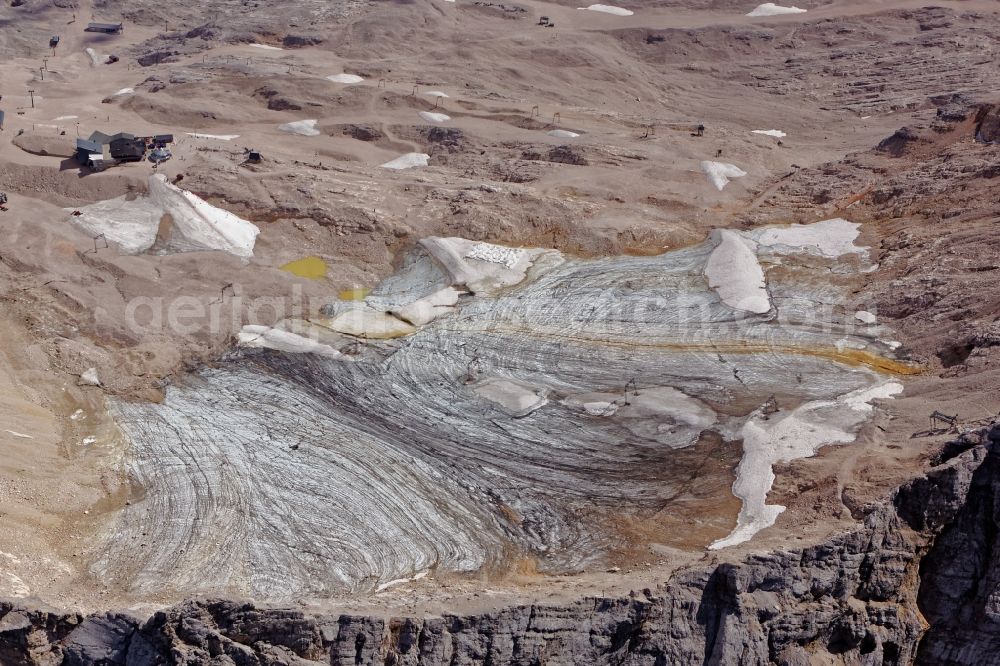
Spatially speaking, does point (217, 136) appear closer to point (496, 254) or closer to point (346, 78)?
point (346, 78)

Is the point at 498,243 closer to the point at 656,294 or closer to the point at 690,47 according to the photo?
the point at 656,294

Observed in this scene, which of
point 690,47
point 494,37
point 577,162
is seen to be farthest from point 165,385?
point 690,47

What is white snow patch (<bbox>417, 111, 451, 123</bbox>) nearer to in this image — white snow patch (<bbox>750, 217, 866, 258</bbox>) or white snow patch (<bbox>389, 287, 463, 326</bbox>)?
white snow patch (<bbox>389, 287, 463, 326</bbox>)

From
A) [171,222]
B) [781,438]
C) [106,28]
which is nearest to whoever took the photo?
[781,438]

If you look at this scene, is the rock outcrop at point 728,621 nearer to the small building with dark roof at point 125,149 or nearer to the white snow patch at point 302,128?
the small building with dark roof at point 125,149

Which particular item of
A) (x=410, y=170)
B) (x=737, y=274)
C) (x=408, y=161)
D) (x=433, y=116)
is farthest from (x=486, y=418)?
(x=433, y=116)
